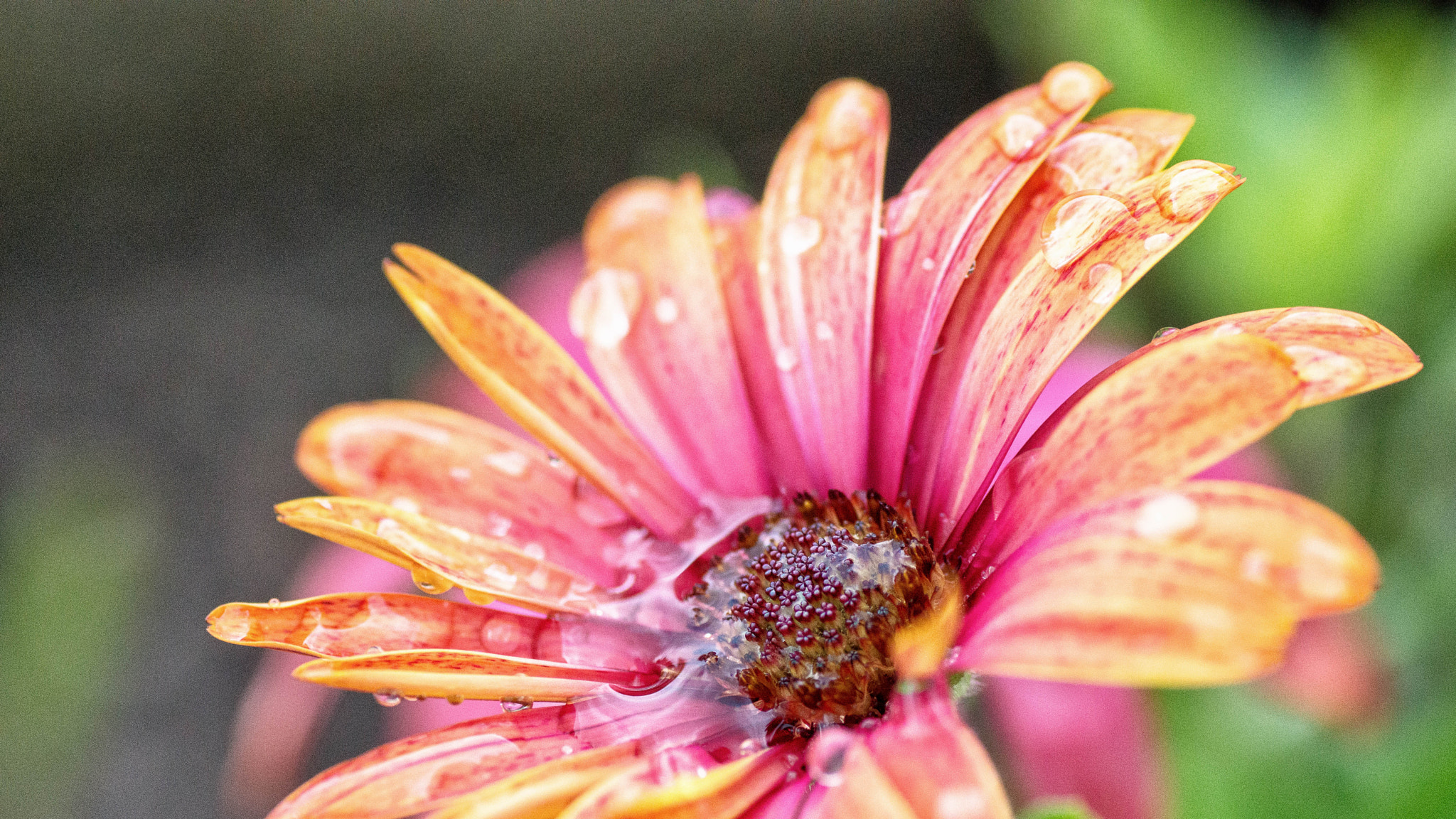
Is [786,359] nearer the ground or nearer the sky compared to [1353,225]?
nearer the sky

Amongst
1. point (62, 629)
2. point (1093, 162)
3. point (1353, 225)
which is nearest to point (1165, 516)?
point (1093, 162)

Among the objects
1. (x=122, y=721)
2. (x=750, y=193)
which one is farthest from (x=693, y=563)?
(x=122, y=721)

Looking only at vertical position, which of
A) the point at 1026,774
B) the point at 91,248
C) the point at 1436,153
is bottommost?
the point at 1026,774

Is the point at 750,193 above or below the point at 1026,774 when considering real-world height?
above

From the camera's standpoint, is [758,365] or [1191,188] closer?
[1191,188]

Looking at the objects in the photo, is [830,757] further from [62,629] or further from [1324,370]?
[62,629]

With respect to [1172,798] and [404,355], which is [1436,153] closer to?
[1172,798]
